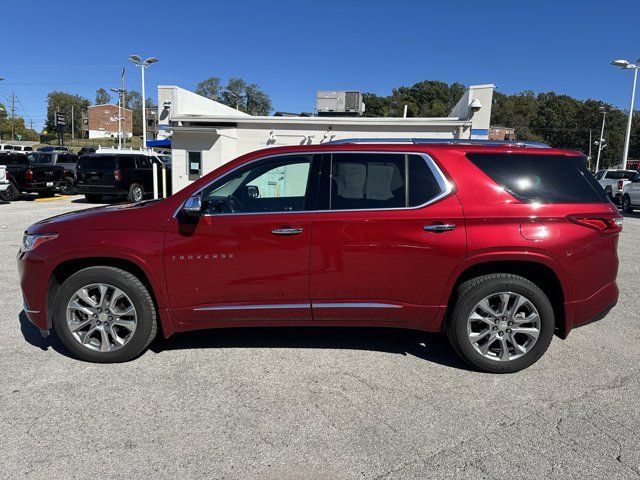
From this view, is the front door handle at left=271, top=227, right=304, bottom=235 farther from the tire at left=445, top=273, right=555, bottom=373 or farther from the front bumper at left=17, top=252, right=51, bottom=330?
the front bumper at left=17, top=252, right=51, bottom=330

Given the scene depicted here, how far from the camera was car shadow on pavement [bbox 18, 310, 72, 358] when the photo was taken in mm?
4215

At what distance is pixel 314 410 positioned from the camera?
10.7 ft

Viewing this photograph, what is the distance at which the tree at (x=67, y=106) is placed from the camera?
121m

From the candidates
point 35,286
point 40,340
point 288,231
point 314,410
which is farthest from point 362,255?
point 40,340

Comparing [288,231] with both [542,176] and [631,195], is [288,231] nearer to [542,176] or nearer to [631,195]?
[542,176]

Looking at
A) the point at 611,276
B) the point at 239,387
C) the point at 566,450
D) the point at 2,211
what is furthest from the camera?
the point at 2,211

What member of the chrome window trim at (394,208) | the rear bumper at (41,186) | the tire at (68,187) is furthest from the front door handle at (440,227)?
the tire at (68,187)

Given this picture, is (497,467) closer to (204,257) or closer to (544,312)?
(544,312)

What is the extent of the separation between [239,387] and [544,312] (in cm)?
246

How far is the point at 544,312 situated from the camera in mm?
3729

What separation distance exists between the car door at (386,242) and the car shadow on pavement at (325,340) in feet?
1.94

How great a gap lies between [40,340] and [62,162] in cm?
1947

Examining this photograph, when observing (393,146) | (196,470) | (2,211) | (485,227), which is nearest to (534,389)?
(485,227)

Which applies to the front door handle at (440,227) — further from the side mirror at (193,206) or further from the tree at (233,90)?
the tree at (233,90)
